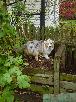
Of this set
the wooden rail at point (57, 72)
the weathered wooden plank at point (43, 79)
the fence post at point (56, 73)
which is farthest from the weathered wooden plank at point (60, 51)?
the weathered wooden plank at point (43, 79)

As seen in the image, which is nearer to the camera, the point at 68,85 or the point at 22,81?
the point at 22,81

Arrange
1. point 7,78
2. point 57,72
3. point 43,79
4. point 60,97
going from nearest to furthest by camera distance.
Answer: point 7,78
point 60,97
point 57,72
point 43,79

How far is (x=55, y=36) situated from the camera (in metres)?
9.45

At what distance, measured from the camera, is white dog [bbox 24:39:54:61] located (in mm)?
8750

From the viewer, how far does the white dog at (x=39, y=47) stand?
28.7 ft

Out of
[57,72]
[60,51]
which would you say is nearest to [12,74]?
[57,72]

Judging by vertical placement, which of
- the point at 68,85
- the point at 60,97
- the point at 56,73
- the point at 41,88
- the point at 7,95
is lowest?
the point at 41,88

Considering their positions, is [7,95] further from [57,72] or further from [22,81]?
[57,72]

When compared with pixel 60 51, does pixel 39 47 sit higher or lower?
lower

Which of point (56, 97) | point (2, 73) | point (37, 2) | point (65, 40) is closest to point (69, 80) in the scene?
point (56, 97)

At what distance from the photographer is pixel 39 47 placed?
29.3 feet

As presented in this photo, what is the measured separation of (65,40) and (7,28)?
3.99 metres

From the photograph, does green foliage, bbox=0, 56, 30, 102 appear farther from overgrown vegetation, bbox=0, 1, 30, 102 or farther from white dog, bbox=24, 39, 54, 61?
white dog, bbox=24, 39, 54, 61

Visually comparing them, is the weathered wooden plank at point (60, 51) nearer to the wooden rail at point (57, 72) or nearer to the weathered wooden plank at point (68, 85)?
the wooden rail at point (57, 72)
